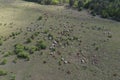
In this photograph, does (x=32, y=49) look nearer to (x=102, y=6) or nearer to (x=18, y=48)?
(x=18, y=48)

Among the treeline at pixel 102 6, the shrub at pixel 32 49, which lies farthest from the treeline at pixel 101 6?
the shrub at pixel 32 49

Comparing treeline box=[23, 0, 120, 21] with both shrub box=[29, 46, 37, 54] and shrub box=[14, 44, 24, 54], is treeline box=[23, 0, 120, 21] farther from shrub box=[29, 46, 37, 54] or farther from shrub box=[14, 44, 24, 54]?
shrub box=[14, 44, 24, 54]

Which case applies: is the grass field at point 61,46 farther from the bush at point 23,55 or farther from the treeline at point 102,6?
the treeline at point 102,6

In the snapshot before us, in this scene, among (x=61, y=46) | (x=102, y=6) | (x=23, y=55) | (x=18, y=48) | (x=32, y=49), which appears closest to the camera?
(x=23, y=55)

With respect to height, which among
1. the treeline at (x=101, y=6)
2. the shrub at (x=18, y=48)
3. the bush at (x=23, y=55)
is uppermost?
the treeline at (x=101, y=6)

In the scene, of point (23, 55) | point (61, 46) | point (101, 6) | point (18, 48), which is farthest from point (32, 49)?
point (101, 6)

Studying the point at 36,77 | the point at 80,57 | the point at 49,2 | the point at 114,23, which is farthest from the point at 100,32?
the point at 49,2

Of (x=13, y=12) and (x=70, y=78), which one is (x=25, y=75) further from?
(x=13, y=12)

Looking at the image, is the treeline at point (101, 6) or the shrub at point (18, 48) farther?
the treeline at point (101, 6)
